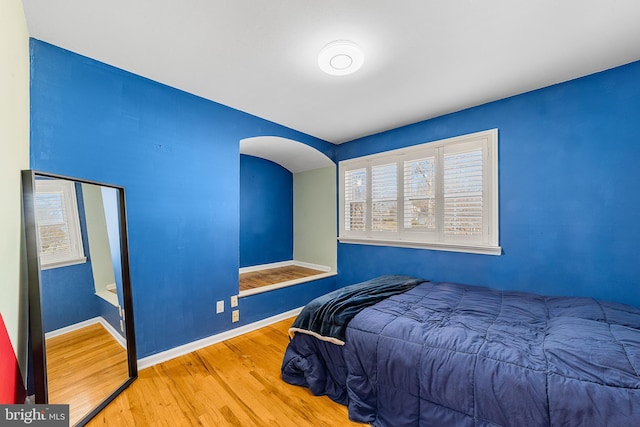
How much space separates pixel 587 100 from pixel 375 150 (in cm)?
199

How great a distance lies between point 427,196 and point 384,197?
1.84 feet

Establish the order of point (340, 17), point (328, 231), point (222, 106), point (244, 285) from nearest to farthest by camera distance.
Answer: point (340, 17) → point (222, 106) → point (244, 285) → point (328, 231)

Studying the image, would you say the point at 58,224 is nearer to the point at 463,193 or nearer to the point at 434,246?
the point at 434,246

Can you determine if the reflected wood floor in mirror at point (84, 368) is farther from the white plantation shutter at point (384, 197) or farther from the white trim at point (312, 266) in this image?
the white plantation shutter at point (384, 197)

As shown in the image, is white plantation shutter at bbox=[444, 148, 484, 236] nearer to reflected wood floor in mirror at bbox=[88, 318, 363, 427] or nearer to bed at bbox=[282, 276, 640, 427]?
bed at bbox=[282, 276, 640, 427]

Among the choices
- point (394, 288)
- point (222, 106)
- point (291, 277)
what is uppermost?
point (222, 106)

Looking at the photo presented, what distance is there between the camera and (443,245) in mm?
2869

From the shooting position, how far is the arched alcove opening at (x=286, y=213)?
397cm

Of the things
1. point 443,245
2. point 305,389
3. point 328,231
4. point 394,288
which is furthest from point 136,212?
point 443,245

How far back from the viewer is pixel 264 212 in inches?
174

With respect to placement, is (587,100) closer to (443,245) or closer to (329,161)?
(443,245)

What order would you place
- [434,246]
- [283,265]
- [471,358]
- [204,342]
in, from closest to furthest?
[471,358], [204,342], [434,246], [283,265]

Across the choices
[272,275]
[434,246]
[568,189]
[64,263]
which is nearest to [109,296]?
[64,263]

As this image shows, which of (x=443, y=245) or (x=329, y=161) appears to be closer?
(x=443, y=245)
